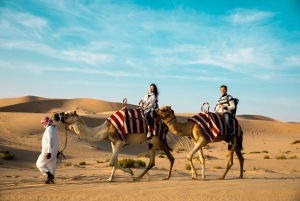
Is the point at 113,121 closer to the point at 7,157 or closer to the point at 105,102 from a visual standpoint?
the point at 7,157

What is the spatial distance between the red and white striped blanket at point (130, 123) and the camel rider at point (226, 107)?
222 cm

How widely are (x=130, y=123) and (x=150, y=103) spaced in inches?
34.7

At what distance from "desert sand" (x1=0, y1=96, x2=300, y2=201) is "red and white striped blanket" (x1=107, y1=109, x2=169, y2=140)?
1492 millimetres

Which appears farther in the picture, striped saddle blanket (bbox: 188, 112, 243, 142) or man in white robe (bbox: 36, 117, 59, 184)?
striped saddle blanket (bbox: 188, 112, 243, 142)

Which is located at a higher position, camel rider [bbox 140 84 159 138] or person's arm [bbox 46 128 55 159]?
camel rider [bbox 140 84 159 138]

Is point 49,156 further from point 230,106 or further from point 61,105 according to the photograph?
point 61,105

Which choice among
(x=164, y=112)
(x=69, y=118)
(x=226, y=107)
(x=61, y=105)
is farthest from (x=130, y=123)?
(x=61, y=105)

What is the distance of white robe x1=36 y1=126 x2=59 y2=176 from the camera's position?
9623 mm

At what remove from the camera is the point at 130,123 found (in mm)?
10336

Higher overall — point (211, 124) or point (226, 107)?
point (226, 107)

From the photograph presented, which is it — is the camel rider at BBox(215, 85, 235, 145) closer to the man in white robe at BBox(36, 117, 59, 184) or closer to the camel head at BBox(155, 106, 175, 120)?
the camel head at BBox(155, 106, 175, 120)

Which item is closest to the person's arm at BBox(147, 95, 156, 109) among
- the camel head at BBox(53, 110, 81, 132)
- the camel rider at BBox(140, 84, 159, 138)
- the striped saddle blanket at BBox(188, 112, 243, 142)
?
the camel rider at BBox(140, 84, 159, 138)

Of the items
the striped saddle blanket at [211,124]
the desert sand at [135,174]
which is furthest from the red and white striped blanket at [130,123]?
the desert sand at [135,174]

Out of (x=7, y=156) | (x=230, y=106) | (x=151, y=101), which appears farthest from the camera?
(x=7, y=156)
